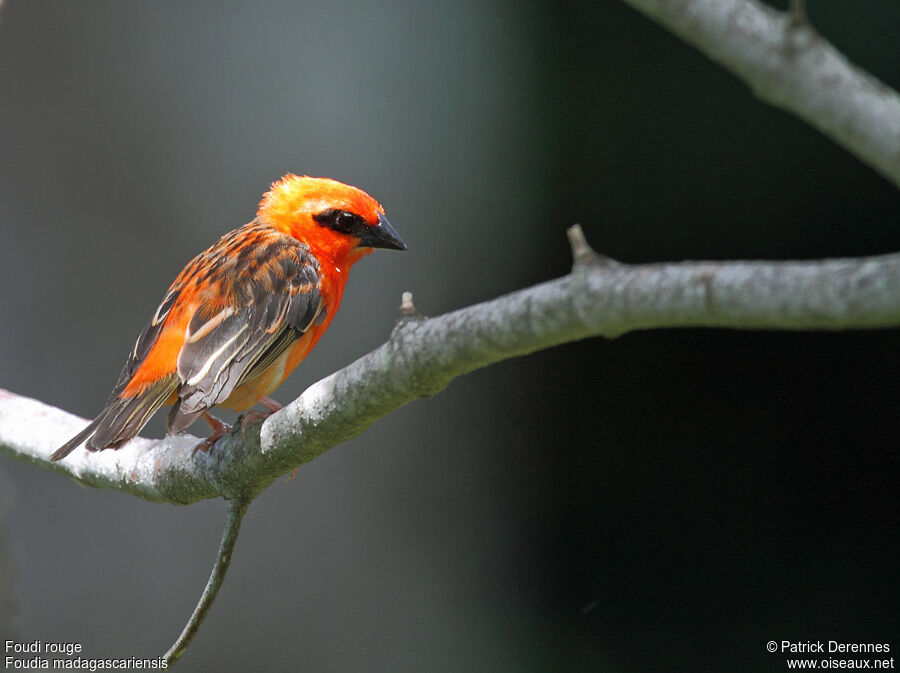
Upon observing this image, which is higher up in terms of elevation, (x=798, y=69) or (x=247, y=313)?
(x=247, y=313)

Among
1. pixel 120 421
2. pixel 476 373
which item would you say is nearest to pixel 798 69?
pixel 120 421

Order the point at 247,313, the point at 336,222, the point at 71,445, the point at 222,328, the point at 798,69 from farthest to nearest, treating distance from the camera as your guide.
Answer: the point at 336,222 < the point at 247,313 < the point at 222,328 < the point at 71,445 < the point at 798,69

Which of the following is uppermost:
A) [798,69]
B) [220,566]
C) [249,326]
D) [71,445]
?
[249,326]

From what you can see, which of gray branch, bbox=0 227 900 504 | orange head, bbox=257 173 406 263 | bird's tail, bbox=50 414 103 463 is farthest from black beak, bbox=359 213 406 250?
bird's tail, bbox=50 414 103 463

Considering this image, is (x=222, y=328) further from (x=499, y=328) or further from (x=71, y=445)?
(x=499, y=328)

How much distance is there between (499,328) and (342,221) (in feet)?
8.20

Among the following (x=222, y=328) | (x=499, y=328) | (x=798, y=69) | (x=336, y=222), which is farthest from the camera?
(x=336, y=222)

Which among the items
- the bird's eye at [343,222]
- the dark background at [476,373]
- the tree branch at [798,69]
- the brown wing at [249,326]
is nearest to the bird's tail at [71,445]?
the brown wing at [249,326]

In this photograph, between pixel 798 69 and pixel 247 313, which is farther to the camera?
pixel 247 313

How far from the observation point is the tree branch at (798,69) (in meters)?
1.53

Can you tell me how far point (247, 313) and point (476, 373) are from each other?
3.06 metres

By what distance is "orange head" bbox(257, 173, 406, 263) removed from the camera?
439 cm

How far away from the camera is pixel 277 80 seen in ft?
22.4

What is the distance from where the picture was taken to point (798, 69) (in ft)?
5.32
